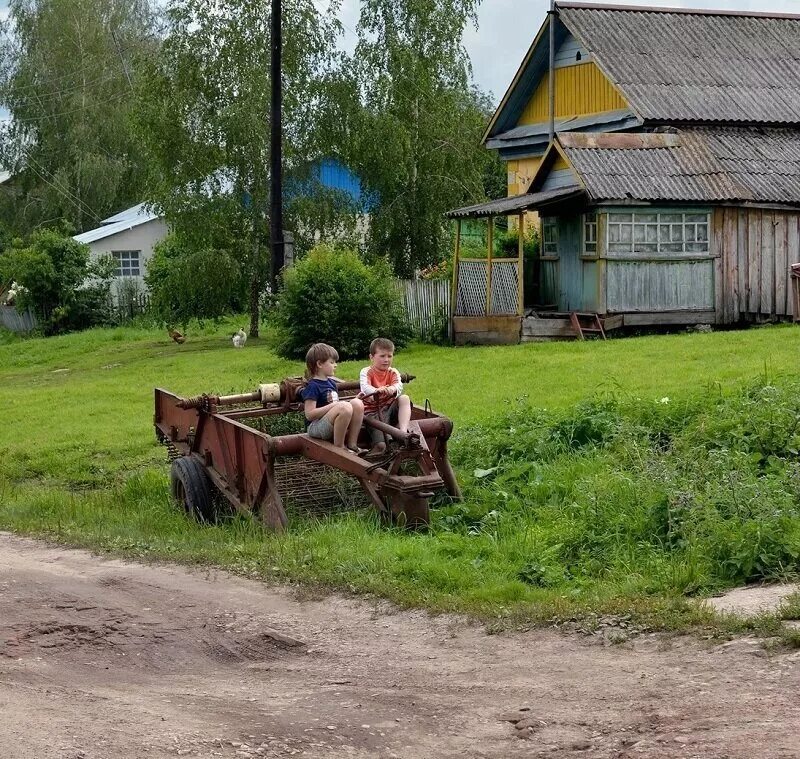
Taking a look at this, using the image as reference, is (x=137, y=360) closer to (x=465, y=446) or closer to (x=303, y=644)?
(x=465, y=446)

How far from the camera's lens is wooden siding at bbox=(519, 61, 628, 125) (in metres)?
27.7

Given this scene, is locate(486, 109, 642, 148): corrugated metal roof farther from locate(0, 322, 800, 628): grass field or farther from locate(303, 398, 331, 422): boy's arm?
locate(303, 398, 331, 422): boy's arm

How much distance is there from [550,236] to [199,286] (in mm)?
8793

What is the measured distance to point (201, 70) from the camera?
1217 inches

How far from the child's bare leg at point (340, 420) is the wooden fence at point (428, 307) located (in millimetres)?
15278

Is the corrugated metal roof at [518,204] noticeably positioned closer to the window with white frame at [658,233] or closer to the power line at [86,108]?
the window with white frame at [658,233]

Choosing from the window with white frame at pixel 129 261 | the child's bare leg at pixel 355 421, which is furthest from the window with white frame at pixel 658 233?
the window with white frame at pixel 129 261

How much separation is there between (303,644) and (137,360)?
72.6ft

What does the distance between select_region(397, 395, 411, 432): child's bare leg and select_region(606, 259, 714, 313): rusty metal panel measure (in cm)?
1463

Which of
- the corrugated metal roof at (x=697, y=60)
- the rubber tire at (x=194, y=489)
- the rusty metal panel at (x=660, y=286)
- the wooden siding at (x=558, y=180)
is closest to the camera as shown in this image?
the rubber tire at (x=194, y=489)

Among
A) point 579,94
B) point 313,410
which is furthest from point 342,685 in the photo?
point 579,94

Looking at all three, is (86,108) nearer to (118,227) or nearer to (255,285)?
(118,227)

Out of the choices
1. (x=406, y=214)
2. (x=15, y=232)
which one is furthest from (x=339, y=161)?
(x=15, y=232)

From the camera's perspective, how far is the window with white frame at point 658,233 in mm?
24203
